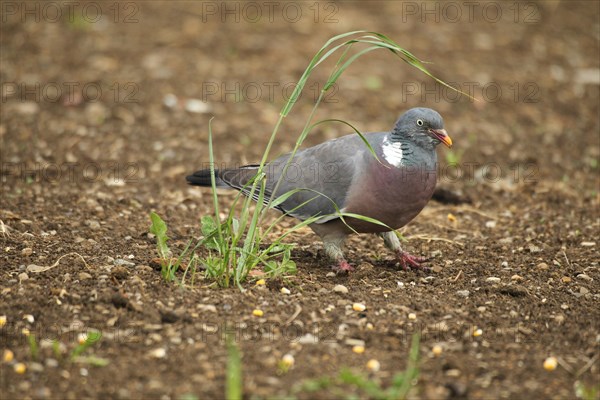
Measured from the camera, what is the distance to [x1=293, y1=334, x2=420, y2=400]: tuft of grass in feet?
10.3

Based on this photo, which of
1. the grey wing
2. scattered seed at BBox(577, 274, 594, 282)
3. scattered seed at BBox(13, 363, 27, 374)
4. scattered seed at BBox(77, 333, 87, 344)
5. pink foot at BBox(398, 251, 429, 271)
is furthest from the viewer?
pink foot at BBox(398, 251, 429, 271)

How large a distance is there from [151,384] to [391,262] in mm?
2100

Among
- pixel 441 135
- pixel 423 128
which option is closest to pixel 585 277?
pixel 441 135

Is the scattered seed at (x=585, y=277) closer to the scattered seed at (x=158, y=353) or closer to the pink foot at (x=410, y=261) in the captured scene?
the pink foot at (x=410, y=261)

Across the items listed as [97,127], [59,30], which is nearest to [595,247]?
[97,127]

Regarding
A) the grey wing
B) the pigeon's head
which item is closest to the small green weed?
the grey wing

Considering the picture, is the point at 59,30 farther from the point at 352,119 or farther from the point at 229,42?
the point at 352,119

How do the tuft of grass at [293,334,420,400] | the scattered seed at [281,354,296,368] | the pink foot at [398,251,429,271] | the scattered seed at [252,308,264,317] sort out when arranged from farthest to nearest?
1. the pink foot at [398,251,429,271]
2. the scattered seed at [252,308,264,317]
3. the scattered seed at [281,354,296,368]
4. the tuft of grass at [293,334,420,400]

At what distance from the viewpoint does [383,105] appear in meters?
7.80

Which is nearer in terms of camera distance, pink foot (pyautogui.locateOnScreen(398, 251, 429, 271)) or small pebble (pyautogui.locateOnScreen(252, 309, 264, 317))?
small pebble (pyautogui.locateOnScreen(252, 309, 264, 317))

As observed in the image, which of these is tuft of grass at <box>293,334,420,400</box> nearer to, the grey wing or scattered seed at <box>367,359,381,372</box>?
scattered seed at <box>367,359,381,372</box>

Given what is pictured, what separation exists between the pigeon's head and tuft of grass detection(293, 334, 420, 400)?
1612 millimetres

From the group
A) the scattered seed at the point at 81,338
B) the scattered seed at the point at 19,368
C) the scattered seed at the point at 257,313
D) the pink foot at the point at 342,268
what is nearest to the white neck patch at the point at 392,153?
the pink foot at the point at 342,268

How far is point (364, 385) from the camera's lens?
10.2 ft
